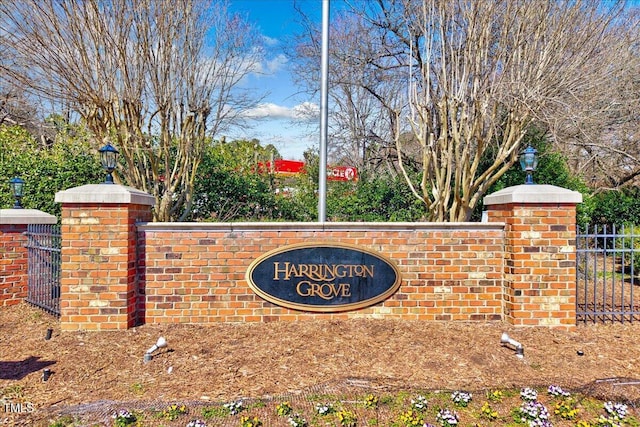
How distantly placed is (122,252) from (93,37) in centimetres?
390

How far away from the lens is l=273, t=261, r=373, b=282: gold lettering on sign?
452 cm

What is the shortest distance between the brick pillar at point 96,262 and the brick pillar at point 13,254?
1.95m

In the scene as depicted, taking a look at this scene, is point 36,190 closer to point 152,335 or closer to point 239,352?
point 152,335

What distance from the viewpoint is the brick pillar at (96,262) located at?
4.25 m

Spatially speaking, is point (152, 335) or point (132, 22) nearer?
point (152, 335)

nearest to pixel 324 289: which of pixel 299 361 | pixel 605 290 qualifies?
pixel 299 361

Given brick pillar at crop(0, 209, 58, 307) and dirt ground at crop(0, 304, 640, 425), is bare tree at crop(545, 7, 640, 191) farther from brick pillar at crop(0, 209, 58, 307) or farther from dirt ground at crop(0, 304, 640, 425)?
brick pillar at crop(0, 209, 58, 307)

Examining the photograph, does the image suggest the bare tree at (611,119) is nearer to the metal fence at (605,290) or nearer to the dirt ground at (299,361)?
the metal fence at (605,290)

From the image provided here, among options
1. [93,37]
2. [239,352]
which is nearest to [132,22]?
[93,37]

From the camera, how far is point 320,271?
4535mm

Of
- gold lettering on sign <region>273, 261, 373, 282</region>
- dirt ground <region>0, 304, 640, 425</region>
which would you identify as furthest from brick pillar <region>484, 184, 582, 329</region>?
gold lettering on sign <region>273, 261, 373, 282</region>

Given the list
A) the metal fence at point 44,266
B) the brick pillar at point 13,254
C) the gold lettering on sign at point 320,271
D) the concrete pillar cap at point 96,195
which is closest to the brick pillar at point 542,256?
the gold lettering on sign at point 320,271

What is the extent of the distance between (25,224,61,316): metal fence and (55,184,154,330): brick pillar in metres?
0.94

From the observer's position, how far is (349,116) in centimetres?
1123
